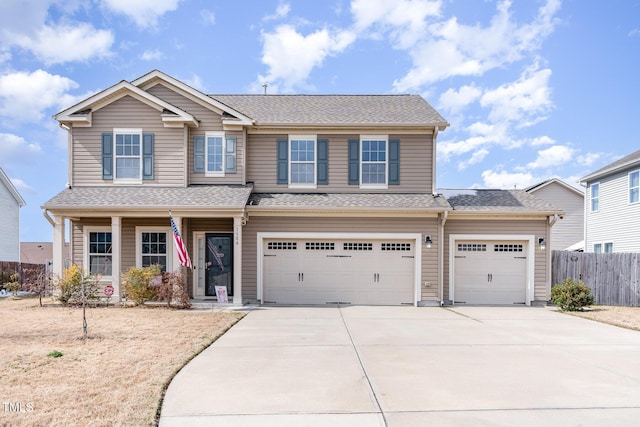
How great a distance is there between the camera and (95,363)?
657 centimetres

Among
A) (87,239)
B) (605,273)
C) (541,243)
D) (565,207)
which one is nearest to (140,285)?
(87,239)

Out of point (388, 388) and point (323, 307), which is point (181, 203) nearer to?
point (323, 307)

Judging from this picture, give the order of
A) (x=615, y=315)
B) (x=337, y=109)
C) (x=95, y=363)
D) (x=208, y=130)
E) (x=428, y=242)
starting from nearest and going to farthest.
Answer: (x=95, y=363) → (x=615, y=315) → (x=428, y=242) → (x=208, y=130) → (x=337, y=109)

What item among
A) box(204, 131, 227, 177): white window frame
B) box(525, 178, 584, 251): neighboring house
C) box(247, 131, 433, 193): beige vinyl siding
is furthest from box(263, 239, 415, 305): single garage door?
box(525, 178, 584, 251): neighboring house

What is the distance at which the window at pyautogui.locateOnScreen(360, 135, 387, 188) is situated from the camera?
1545cm

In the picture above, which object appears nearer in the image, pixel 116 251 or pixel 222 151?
pixel 116 251

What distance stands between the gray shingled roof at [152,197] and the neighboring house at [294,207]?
0.09m

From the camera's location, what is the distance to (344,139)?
50.8 ft

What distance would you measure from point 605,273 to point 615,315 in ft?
11.5

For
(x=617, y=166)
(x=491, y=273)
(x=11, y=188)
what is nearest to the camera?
(x=491, y=273)

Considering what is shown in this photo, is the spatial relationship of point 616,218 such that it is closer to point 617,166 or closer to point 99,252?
point 617,166

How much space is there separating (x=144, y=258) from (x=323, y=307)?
19.5 feet

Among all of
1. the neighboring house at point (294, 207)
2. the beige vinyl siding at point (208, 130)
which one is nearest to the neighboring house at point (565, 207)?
the neighboring house at point (294, 207)

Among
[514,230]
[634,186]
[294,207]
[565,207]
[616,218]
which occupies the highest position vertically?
[565,207]
